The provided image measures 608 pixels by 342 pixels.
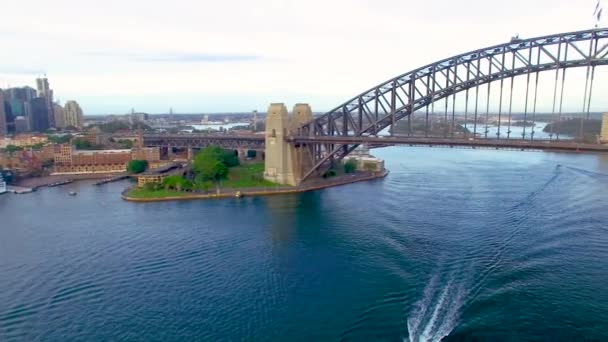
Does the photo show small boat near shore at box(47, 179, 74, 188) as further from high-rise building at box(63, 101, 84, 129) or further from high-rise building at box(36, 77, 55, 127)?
high-rise building at box(63, 101, 84, 129)

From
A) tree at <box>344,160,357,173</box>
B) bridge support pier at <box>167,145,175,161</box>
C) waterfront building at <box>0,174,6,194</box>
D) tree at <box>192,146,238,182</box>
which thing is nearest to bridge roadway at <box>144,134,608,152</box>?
bridge support pier at <box>167,145,175,161</box>

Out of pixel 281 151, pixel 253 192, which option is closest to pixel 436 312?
pixel 253 192

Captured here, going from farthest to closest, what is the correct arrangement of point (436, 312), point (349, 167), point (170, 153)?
point (170, 153) → point (349, 167) → point (436, 312)

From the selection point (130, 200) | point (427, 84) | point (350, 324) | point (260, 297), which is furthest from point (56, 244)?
point (427, 84)

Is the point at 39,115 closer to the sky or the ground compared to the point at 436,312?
closer to the sky

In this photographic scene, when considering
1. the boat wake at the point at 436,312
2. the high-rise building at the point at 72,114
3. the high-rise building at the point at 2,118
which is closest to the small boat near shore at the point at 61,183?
the boat wake at the point at 436,312

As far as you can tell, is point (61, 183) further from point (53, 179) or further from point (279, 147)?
point (279, 147)

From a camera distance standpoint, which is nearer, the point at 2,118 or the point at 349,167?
the point at 349,167

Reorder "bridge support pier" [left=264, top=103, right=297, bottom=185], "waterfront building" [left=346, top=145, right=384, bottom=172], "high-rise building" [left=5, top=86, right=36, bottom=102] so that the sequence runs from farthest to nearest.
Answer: "high-rise building" [left=5, top=86, right=36, bottom=102] < "waterfront building" [left=346, top=145, right=384, bottom=172] < "bridge support pier" [left=264, top=103, right=297, bottom=185]
